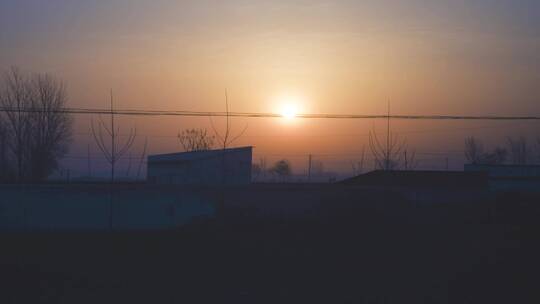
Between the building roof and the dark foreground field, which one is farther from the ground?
the building roof

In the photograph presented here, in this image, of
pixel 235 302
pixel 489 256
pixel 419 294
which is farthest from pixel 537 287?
→ pixel 235 302

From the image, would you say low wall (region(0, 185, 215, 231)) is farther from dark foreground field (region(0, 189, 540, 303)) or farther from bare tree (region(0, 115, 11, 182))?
bare tree (region(0, 115, 11, 182))

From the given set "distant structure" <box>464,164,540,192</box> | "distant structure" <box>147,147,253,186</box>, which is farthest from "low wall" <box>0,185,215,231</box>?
"distant structure" <box>464,164,540,192</box>

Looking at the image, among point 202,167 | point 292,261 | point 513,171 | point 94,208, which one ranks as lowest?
point 292,261

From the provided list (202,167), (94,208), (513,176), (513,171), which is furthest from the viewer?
(513,171)

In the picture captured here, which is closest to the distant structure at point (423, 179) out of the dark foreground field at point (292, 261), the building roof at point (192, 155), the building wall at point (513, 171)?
the building wall at point (513, 171)

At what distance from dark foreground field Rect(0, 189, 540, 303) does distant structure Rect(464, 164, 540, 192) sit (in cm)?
1811

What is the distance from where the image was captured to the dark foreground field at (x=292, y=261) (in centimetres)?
1598

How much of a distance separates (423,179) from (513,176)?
10.1 m

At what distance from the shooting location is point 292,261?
21.0m

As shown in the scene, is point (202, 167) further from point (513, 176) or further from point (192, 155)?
point (513, 176)

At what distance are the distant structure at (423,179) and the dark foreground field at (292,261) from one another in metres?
11.4

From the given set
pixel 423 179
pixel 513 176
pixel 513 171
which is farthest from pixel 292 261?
pixel 513 171

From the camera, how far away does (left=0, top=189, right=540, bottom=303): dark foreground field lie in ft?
52.4
